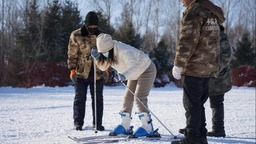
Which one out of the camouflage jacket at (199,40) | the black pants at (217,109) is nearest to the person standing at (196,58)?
the camouflage jacket at (199,40)

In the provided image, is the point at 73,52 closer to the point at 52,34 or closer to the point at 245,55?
the point at 52,34

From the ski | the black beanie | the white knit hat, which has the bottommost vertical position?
the ski

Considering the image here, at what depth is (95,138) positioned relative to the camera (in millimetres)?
4250

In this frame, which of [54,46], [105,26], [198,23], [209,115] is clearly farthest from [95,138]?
[105,26]

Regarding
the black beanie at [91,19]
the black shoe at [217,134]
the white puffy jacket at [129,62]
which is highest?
the black beanie at [91,19]

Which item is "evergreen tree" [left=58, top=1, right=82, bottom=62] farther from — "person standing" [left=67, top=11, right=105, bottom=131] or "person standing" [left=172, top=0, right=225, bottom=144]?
"person standing" [left=172, top=0, right=225, bottom=144]

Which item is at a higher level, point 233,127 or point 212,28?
point 212,28

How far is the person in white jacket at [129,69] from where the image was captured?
441 cm

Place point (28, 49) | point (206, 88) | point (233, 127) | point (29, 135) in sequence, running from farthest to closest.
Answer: point (28, 49), point (233, 127), point (29, 135), point (206, 88)

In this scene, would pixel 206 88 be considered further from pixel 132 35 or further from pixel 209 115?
pixel 132 35

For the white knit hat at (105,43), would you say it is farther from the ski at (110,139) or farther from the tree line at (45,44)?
the tree line at (45,44)

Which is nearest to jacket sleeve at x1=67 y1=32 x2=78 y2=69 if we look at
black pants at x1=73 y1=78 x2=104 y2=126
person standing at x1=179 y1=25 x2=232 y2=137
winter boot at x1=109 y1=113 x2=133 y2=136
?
black pants at x1=73 y1=78 x2=104 y2=126

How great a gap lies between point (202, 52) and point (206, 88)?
1.66 ft

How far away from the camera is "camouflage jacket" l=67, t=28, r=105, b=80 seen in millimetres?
5324
